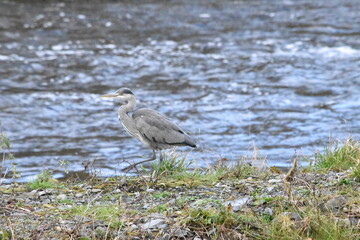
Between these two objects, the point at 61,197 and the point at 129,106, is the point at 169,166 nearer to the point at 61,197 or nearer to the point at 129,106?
the point at 129,106

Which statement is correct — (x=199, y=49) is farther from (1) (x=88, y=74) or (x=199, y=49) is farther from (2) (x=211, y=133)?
(2) (x=211, y=133)

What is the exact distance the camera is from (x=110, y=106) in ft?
51.4

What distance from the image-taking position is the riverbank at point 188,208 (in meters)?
5.91

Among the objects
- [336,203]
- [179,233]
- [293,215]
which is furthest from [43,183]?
[336,203]

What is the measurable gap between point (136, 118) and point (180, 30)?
42.2ft

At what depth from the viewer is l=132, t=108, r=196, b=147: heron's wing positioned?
8.12m

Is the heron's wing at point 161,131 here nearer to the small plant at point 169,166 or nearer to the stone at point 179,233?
the small plant at point 169,166

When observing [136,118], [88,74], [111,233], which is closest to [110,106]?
[88,74]

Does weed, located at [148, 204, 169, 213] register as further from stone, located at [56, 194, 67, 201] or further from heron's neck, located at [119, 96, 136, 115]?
heron's neck, located at [119, 96, 136, 115]

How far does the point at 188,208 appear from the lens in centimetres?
617

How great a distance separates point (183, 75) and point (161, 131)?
9.03m

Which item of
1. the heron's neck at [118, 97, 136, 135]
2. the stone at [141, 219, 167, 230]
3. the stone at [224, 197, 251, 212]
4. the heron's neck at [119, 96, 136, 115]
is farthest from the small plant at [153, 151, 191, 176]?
the stone at [141, 219, 167, 230]

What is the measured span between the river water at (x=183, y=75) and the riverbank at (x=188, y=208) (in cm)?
252

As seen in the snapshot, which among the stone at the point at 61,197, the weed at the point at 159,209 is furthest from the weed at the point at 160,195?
the stone at the point at 61,197
